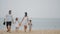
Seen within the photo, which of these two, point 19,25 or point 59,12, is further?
point 59,12

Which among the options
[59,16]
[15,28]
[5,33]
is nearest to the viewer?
[5,33]

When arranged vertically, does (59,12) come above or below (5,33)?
above

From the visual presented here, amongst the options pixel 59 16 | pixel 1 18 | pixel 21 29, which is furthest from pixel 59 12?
pixel 1 18

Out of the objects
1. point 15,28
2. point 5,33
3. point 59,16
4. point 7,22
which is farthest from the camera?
point 59,16

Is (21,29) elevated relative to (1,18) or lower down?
lower down

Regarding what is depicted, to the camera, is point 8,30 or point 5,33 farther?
point 8,30

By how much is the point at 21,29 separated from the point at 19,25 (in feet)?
1.34

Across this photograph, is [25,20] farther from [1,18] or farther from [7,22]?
[1,18]

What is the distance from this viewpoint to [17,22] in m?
7.02

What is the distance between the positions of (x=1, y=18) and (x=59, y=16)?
289 cm

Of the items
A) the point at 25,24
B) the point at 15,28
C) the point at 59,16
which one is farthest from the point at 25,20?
the point at 59,16

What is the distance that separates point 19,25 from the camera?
725 cm

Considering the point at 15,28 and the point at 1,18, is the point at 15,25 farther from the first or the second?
the point at 1,18

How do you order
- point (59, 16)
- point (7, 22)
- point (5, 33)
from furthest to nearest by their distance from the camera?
1. point (59, 16)
2. point (7, 22)
3. point (5, 33)
